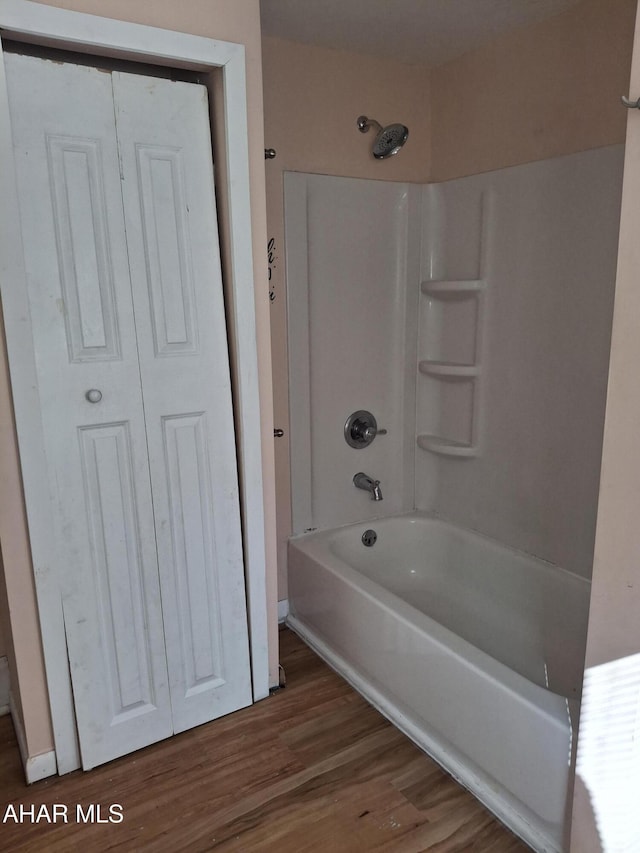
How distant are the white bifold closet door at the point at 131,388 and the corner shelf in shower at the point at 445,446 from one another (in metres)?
1.08

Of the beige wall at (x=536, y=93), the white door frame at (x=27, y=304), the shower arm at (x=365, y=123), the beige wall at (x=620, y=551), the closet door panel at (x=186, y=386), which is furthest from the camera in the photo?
the shower arm at (x=365, y=123)

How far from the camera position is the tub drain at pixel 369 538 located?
271cm

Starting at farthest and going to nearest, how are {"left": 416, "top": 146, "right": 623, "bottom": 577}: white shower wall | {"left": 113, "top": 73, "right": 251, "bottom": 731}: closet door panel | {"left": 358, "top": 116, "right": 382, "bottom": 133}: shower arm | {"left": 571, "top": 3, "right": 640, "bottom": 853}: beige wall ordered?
1. {"left": 358, "top": 116, "right": 382, "bottom": 133}: shower arm
2. {"left": 416, "top": 146, "right": 623, "bottom": 577}: white shower wall
3. {"left": 113, "top": 73, "right": 251, "bottom": 731}: closet door panel
4. {"left": 571, "top": 3, "right": 640, "bottom": 853}: beige wall

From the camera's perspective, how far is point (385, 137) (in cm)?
240

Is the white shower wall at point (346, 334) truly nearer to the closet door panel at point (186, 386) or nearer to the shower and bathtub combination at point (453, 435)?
the shower and bathtub combination at point (453, 435)

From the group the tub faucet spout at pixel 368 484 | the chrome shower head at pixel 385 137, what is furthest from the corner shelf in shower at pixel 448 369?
the chrome shower head at pixel 385 137

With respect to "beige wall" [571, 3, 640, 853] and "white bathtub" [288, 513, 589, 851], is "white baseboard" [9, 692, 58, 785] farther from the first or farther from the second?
"beige wall" [571, 3, 640, 853]

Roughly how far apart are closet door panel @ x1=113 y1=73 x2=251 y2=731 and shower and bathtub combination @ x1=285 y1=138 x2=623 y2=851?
0.50 metres

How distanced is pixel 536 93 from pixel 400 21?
1.75 feet

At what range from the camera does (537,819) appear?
1.60m

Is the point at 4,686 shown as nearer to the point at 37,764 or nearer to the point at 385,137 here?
the point at 37,764

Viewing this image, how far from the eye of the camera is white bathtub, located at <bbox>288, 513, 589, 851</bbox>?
160 centimetres

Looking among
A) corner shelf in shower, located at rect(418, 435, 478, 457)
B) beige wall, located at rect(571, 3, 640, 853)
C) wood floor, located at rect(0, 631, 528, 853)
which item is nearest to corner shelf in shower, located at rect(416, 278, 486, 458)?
corner shelf in shower, located at rect(418, 435, 478, 457)

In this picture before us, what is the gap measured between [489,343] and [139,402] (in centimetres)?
141
